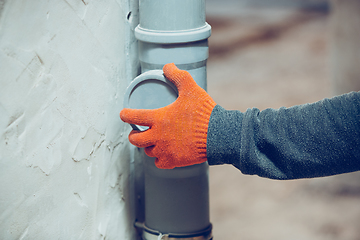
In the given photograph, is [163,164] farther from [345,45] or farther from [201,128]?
[345,45]

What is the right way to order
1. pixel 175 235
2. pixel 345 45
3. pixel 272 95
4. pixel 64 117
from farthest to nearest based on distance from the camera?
pixel 272 95, pixel 345 45, pixel 175 235, pixel 64 117

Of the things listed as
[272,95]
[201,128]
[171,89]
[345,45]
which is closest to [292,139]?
[201,128]

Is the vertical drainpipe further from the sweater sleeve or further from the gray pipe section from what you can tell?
the sweater sleeve

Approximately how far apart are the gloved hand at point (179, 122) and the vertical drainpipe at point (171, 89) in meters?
0.05

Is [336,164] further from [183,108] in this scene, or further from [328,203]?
[328,203]

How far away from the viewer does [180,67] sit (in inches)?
38.4

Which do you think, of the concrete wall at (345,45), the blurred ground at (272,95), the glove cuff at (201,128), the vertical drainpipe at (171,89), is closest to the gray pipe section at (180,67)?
the vertical drainpipe at (171,89)

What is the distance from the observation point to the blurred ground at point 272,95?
103 inches

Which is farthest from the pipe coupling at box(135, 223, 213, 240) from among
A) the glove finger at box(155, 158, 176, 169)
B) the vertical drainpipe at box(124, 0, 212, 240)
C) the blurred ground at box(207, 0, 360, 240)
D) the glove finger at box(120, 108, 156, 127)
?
the blurred ground at box(207, 0, 360, 240)

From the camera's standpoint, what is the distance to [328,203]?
284cm

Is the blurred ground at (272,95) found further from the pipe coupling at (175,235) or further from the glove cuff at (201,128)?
the glove cuff at (201,128)

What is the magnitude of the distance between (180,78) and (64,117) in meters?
0.29

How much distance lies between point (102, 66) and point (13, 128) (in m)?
0.33

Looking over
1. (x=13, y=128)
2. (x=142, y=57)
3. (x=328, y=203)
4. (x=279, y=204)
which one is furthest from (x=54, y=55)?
(x=328, y=203)
